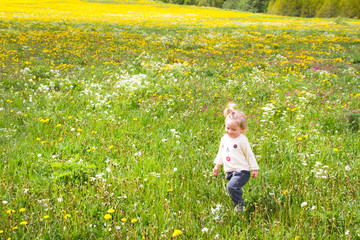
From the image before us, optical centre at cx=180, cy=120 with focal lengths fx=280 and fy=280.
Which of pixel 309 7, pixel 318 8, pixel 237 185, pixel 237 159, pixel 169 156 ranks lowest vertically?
pixel 169 156

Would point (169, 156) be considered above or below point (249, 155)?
below

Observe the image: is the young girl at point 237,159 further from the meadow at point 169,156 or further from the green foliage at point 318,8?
the green foliage at point 318,8

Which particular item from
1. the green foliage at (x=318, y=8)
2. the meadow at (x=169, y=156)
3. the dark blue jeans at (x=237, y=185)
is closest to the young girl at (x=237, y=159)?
the dark blue jeans at (x=237, y=185)

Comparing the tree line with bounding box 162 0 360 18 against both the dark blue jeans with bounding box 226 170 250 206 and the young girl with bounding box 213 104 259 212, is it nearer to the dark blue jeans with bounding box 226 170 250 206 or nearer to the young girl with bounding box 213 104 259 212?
the young girl with bounding box 213 104 259 212

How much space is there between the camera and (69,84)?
786 cm

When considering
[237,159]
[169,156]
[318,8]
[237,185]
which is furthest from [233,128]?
[318,8]

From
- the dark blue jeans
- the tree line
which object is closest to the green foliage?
the tree line

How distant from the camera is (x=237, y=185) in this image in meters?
3.10

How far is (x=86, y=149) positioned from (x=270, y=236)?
307 centimetres

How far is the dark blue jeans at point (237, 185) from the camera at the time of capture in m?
3.11

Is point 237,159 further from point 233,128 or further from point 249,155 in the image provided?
point 233,128

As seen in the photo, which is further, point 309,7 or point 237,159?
point 309,7

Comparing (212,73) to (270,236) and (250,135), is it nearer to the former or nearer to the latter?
(250,135)

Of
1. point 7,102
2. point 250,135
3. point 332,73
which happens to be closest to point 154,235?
point 250,135
